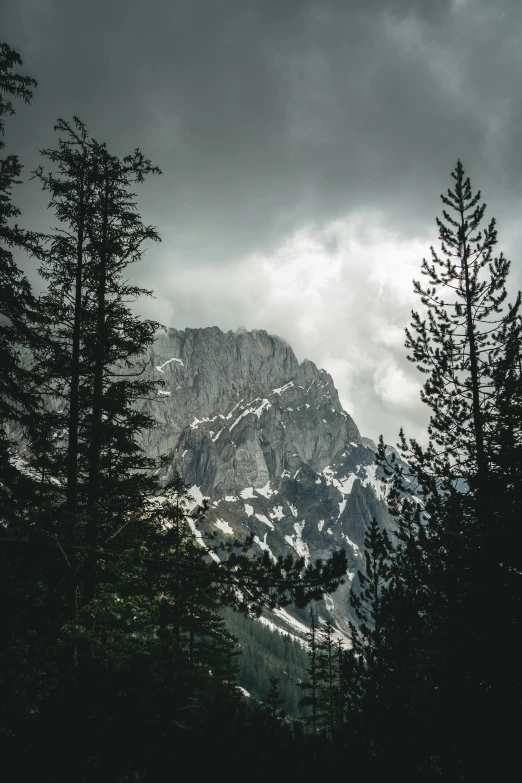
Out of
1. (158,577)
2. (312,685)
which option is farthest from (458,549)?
(312,685)

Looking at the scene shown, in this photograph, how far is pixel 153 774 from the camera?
198 inches

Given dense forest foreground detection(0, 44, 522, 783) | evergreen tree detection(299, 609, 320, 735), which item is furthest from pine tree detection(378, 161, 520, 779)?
evergreen tree detection(299, 609, 320, 735)

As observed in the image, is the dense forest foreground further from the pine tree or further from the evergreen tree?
the evergreen tree

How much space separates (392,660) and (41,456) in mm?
11075

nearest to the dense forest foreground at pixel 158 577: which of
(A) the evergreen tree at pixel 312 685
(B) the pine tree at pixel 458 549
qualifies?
(B) the pine tree at pixel 458 549

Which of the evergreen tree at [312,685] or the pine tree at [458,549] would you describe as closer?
the pine tree at [458,549]

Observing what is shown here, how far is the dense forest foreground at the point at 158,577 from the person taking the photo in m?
5.05

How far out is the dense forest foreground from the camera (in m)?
5.05

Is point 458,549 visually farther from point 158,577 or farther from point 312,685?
point 312,685

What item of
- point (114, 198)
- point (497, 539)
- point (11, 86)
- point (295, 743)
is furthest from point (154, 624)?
point (11, 86)

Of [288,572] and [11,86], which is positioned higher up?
[11,86]

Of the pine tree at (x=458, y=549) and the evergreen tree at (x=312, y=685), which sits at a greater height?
the pine tree at (x=458, y=549)

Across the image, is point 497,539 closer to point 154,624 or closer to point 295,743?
point 295,743

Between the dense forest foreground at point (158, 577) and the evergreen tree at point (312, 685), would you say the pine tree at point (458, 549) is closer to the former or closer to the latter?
the dense forest foreground at point (158, 577)
